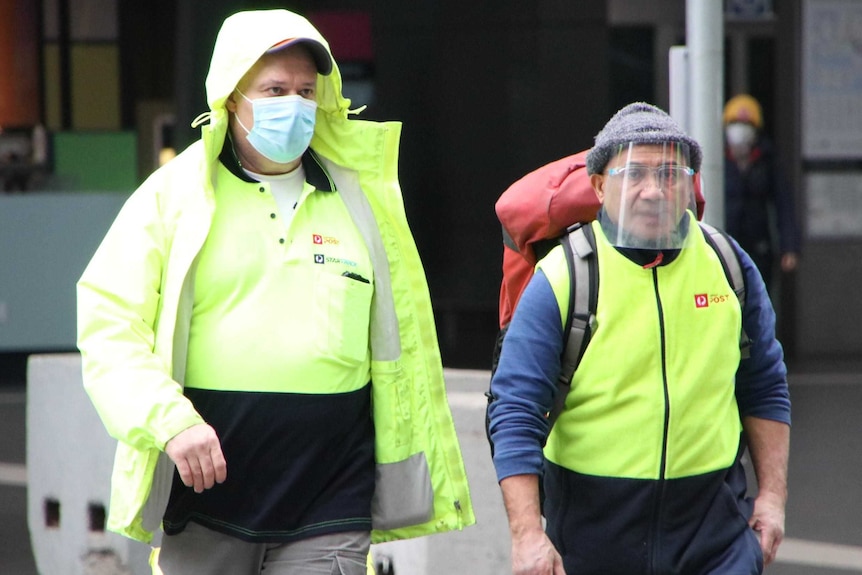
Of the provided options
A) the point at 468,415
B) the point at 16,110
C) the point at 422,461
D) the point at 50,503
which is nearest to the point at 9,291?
the point at 16,110

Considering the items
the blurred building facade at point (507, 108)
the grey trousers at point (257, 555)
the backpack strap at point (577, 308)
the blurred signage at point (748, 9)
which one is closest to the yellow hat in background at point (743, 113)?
the blurred building facade at point (507, 108)

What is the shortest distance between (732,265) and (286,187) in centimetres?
100

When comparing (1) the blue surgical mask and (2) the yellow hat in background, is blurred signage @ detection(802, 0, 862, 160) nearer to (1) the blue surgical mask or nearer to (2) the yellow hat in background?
(2) the yellow hat in background

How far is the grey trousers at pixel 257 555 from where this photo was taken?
3131 millimetres

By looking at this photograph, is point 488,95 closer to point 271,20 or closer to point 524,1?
point 524,1

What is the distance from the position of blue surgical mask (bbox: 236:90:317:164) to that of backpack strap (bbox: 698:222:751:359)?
0.90 m

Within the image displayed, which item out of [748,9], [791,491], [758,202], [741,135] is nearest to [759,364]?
[791,491]

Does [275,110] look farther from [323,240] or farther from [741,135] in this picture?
[741,135]

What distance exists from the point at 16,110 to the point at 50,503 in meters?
7.16

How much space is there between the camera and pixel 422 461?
3.31 metres

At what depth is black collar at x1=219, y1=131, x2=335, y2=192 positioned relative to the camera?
10.6ft

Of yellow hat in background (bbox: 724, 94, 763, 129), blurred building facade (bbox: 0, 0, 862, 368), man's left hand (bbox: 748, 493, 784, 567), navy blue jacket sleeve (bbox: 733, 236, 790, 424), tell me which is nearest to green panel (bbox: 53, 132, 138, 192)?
blurred building facade (bbox: 0, 0, 862, 368)

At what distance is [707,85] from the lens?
489 centimetres

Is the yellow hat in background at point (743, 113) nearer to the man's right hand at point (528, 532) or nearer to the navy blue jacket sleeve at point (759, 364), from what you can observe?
the navy blue jacket sleeve at point (759, 364)
